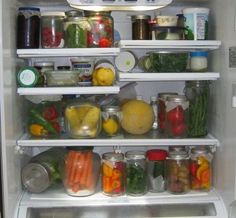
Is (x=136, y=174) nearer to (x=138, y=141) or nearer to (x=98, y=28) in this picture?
(x=138, y=141)

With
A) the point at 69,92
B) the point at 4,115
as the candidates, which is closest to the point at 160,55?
the point at 69,92

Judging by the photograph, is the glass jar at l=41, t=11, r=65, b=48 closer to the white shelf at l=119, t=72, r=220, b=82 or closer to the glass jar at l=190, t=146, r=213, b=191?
the white shelf at l=119, t=72, r=220, b=82

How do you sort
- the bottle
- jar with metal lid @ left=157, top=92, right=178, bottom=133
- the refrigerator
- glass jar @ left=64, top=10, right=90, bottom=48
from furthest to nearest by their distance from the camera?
the bottle
jar with metal lid @ left=157, top=92, right=178, bottom=133
glass jar @ left=64, top=10, right=90, bottom=48
the refrigerator

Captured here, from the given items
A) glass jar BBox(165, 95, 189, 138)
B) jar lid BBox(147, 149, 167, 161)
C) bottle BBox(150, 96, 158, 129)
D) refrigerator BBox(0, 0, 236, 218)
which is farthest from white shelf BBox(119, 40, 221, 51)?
jar lid BBox(147, 149, 167, 161)

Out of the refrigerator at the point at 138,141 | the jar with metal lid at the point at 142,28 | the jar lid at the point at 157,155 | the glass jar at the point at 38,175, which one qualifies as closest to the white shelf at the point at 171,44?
the refrigerator at the point at 138,141

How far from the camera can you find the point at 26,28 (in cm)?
172

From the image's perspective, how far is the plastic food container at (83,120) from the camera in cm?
171

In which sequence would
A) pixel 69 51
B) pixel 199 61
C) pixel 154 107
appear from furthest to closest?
pixel 154 107
pixel 199 61
pixel 69 51

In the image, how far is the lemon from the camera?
1.75 metres

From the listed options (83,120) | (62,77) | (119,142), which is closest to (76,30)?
(62,77)

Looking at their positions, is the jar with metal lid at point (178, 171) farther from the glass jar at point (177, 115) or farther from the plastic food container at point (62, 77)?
the plastic food container at point (62, 77)

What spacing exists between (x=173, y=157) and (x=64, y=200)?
48 centimetres

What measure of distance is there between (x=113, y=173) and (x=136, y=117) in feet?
Result: 0.82

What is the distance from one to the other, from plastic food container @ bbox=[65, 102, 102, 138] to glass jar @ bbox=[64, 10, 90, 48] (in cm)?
25
